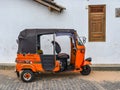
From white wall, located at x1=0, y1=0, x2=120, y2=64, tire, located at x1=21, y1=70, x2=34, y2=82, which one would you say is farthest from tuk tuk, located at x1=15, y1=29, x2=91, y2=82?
white wall, located at x1=0, y1=0, x2=120, y2=64

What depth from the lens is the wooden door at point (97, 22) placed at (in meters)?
13.0

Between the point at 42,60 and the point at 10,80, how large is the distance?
144cm

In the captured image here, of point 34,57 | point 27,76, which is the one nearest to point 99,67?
point 34,57

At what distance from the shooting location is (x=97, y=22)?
13062 mm

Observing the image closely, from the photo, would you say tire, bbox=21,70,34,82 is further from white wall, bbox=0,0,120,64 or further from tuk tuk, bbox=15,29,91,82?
white wall, bbox=0,0,120,64

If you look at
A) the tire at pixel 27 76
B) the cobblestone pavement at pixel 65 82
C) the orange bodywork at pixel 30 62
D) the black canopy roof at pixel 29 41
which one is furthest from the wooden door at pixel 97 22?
the tire at pixel 27 76

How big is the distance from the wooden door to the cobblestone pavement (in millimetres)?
1673

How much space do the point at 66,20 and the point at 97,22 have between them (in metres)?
1.37

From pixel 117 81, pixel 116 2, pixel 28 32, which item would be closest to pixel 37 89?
pixel 28 32

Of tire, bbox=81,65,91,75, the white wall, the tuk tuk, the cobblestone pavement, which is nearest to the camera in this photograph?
the cobblestone pavement

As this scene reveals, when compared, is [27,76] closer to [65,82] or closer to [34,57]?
[34,57]

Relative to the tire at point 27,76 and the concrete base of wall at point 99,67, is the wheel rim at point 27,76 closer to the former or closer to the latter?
the tire at point 27,76

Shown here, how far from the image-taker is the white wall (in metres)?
13.0

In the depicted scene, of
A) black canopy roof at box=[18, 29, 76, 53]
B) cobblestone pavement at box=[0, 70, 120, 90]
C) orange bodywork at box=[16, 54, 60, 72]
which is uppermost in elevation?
black canopy roof at box=[18, 29, 76, 53]
